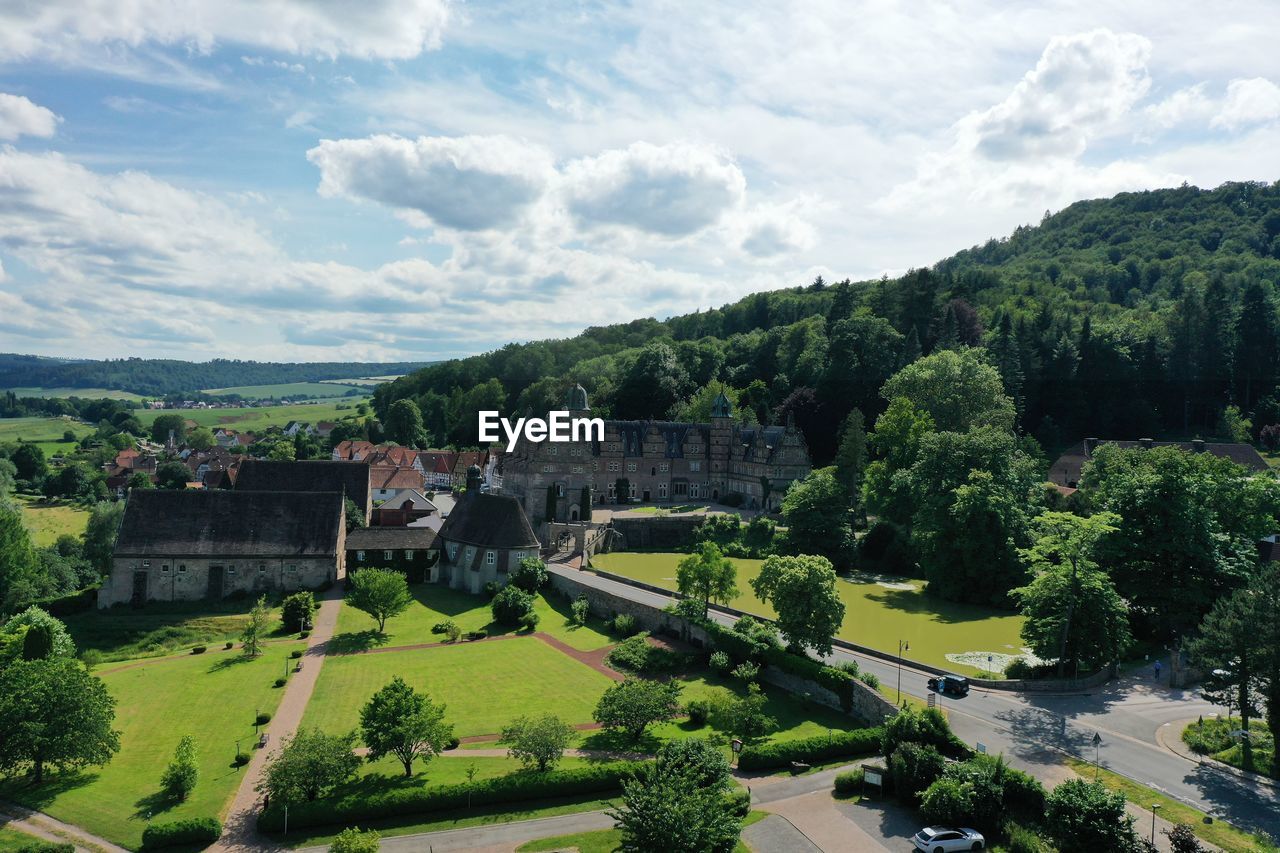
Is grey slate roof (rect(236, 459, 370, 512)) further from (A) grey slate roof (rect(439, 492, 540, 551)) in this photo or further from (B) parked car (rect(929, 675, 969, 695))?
(B) parked car (rect(929, 675, 969, 695))

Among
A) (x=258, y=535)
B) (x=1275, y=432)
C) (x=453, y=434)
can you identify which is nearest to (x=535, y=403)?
(x=453, y=434)

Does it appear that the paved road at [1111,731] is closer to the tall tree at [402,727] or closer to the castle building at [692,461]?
the tall tree at [402,727]

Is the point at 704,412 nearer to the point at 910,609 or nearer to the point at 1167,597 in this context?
the point at 910,609

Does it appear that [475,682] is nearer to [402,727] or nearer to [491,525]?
[402,727]

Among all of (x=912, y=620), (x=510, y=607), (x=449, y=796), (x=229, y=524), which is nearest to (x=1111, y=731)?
(x=912, y=620)

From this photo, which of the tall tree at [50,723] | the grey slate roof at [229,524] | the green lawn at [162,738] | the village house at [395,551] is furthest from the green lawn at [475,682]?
the village house at [395,551]

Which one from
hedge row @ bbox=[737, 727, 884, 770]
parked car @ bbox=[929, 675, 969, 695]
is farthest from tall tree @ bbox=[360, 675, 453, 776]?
parked car @ bbox=[929, 675, 969, 695]

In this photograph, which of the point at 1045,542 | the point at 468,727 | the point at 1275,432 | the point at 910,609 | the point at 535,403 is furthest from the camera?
the point at 535,403
